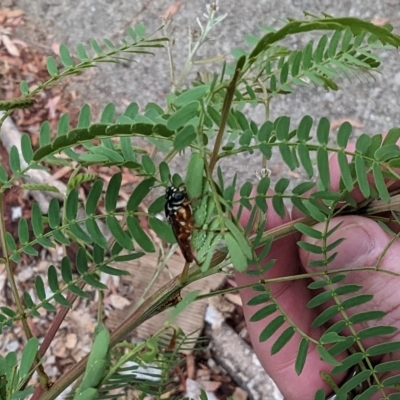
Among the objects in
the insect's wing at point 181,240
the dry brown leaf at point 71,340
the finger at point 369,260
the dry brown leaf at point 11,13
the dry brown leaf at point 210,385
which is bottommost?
the dry brown leaf at point 210,385

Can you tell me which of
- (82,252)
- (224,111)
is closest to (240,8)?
(82,252)

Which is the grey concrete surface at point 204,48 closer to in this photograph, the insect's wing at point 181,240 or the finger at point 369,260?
the finger at point 369,260

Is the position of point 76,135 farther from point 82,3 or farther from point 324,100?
point 82,3

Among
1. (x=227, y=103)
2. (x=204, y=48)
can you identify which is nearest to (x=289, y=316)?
(x=227, y=103)

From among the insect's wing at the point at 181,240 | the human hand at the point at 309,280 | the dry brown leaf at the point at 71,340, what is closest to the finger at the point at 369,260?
the human hand at the point at 309,280

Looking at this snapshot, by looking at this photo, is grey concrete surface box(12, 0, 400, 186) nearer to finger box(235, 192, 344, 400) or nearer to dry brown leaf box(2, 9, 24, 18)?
dry brown leaf box(2, 9, 24, 18)

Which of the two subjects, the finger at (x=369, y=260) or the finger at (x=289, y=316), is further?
the finger at (x=289, y=316)

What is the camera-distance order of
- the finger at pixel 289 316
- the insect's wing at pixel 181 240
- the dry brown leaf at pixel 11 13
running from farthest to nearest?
the dry brown leaf at pixel 11 13, the finger at pixel 289 316, the insect's wing at pixel 181 240
